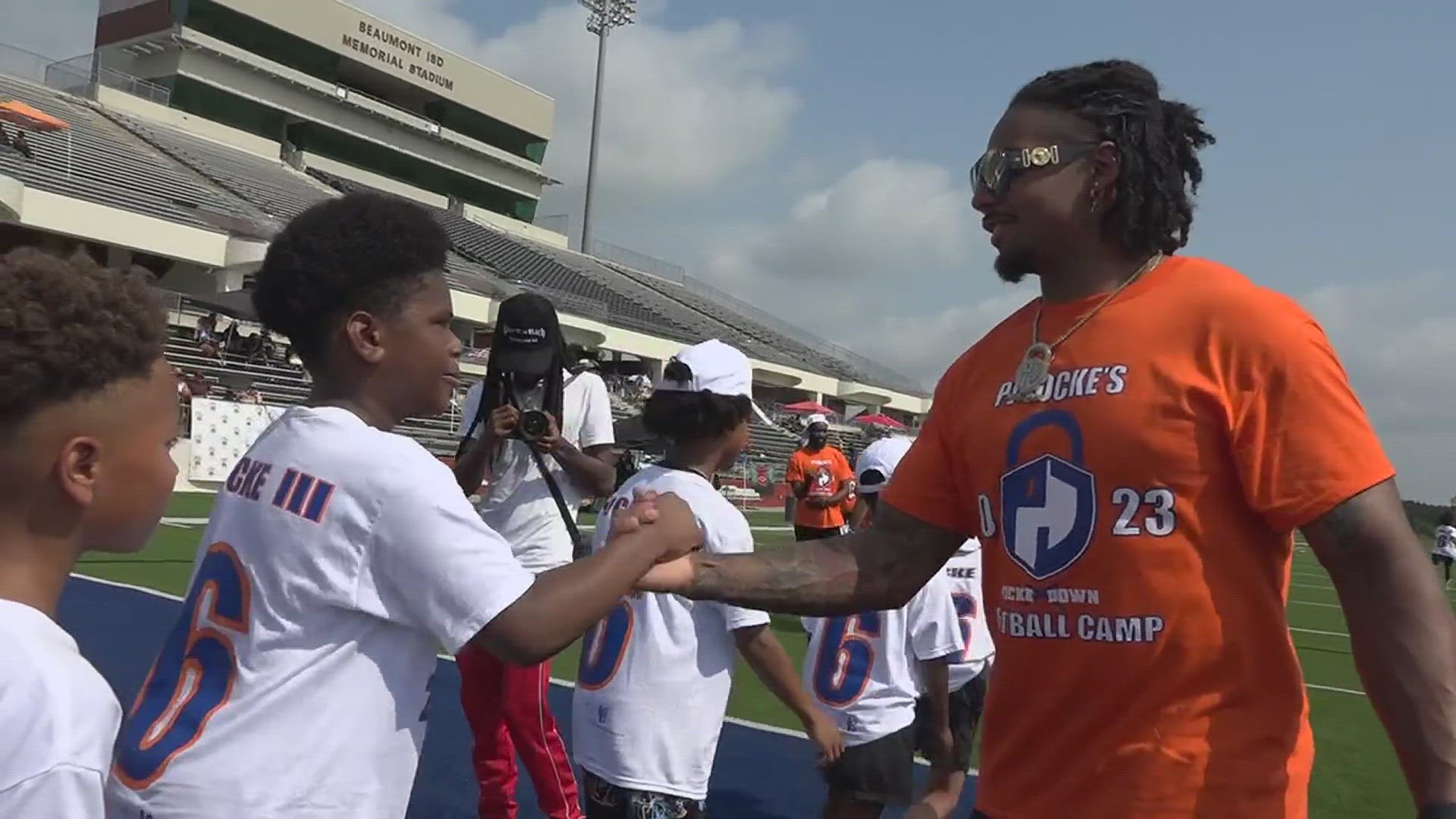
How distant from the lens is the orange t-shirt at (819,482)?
11148mm

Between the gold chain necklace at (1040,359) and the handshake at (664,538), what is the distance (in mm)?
660

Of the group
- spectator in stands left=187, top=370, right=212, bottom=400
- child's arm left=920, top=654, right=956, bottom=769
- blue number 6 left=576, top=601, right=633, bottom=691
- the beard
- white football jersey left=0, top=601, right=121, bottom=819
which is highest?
spectator in stands left=187, top=370, right=212, bottom=400

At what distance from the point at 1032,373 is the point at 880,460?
3379mm

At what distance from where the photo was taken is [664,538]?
6.81 feet

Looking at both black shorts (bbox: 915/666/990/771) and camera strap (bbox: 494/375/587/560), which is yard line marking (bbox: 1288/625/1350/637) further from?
camera strap (bbox: 494/375/587/560)

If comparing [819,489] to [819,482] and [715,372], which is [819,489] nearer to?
[819,482]

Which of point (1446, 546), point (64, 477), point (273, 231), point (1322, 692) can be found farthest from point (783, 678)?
point (1446, 546)

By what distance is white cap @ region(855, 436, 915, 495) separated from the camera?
17.8ft

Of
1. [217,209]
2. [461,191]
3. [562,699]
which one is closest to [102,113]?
[217,209]

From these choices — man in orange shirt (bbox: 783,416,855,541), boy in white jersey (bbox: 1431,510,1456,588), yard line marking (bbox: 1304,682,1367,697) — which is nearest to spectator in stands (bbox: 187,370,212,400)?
man in orange shirt (bbox: 783,416,855,541)

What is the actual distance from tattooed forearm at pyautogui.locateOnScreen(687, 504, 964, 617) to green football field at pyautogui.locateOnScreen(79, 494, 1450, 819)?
0.82 metres

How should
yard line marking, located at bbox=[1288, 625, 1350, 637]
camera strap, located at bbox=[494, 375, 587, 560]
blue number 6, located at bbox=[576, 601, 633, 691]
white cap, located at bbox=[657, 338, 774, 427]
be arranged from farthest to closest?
yard line marking, located at bbox=[1288, 625, 1350, 637]
camera strap, located at bbox=[494, 375, 587, 560]
white cap, located at bbox=[657, 338, 774, 427]
blue number 6, located at bbox=[576, 601, 633, 691]

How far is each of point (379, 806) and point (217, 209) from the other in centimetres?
3228

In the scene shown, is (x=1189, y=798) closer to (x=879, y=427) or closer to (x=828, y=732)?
(x=828, y=732)
